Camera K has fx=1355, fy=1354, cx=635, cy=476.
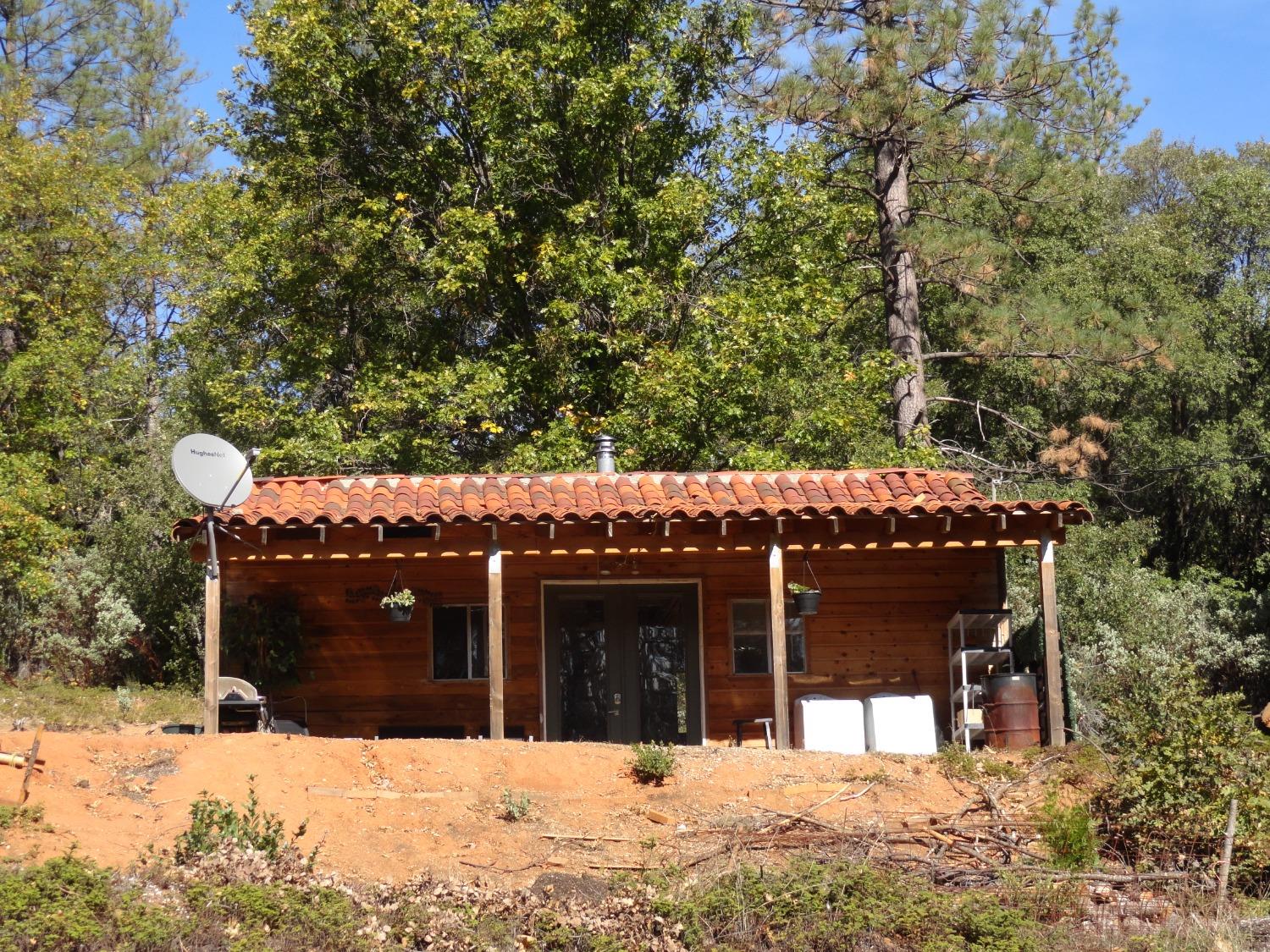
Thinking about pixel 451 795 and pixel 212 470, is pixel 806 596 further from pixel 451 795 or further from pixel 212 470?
pixel 212 470

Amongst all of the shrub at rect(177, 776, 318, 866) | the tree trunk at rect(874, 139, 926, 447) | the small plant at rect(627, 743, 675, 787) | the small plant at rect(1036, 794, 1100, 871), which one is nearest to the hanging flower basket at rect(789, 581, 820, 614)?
the small plant at rect(627, 743, 675, 787)

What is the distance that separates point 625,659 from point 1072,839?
6.50 m

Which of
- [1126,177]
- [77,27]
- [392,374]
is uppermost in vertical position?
[77,27]

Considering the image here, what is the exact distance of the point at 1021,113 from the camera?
21062 mm

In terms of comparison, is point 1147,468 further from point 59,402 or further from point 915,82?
point 59,402

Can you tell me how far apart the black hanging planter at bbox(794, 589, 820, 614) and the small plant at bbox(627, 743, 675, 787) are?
2.96 meters

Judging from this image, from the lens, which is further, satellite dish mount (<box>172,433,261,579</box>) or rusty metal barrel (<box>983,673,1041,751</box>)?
rusty metal barrel (<box>983,673,1041,751</box>)

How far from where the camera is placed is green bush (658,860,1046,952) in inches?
289

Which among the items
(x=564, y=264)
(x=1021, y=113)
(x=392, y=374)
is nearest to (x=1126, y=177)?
(x=1021, y=113)

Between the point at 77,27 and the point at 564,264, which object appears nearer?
the point at 564,264

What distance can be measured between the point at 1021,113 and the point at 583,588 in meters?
11.5

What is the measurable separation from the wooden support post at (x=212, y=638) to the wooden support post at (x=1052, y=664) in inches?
291

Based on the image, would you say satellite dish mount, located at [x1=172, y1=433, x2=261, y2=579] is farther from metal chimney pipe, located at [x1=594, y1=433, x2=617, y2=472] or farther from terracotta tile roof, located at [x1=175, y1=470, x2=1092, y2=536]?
metal chimney pipe, located at [x1=594, y1=433, x2=617, y2=472]

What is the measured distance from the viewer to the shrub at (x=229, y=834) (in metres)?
7.82
